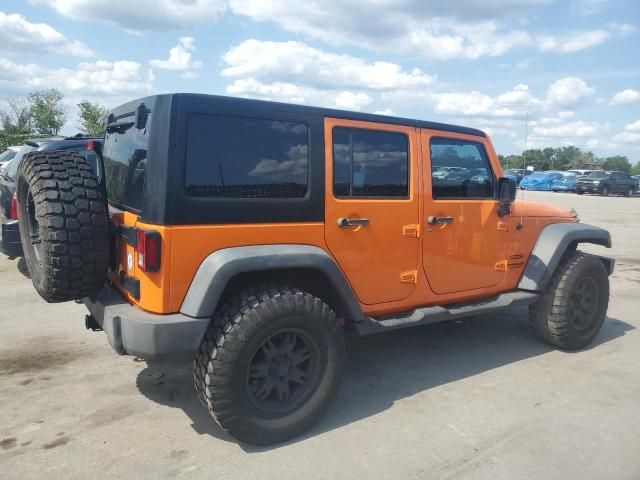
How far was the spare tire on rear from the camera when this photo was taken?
9.29 ft

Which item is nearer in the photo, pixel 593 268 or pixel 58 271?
pixel 58 271

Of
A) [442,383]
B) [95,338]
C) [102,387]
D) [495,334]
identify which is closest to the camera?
[102,387]

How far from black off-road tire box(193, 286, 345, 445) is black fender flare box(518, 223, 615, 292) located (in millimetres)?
2159

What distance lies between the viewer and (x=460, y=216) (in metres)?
4.06

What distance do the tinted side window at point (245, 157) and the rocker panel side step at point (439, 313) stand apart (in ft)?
→ 3.35

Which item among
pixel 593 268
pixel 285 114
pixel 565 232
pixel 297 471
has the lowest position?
pixel 297 471

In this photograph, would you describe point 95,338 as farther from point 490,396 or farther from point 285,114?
point 490,396

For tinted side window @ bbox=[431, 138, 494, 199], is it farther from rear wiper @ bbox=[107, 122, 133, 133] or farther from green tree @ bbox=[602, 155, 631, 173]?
green tree @ bbox=[602, 155, 631, 173]

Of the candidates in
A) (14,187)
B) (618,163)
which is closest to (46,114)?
(14,187)

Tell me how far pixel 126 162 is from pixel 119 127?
16.0 inches

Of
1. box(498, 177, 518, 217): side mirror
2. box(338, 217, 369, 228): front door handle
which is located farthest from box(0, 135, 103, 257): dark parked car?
box(498, 177, 518, 217): side mirror

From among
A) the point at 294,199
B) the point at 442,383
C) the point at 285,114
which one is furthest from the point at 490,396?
the point at 285,114

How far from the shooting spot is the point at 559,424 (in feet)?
11.2

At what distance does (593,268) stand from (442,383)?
201 centimetres
